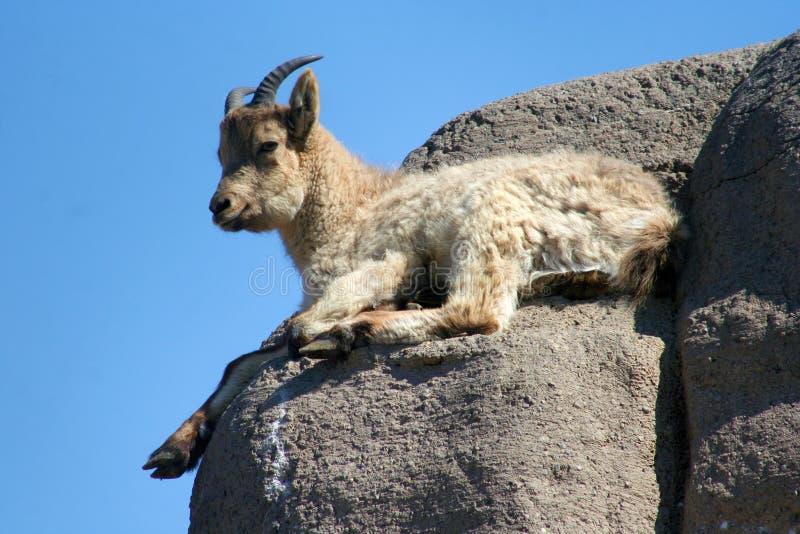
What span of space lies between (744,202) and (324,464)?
9.37 ft

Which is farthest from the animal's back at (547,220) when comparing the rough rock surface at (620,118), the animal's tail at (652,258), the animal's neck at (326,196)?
the rough rock surface at (620,118)

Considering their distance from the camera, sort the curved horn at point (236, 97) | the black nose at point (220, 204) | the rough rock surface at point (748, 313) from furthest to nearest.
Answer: the curved horn at point (236, 97), the black nose at point (220, 204), the rough rock surface at point (748, 313)

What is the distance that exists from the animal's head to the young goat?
0.11ft

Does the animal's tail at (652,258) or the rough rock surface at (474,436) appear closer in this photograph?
the rough rock surface at (474,436)

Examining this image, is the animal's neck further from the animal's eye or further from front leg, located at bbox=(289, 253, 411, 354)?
front leg, located at bbox=(289, 253, 411, 354)

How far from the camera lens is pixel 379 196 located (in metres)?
7.67

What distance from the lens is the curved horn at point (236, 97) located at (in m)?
8.41

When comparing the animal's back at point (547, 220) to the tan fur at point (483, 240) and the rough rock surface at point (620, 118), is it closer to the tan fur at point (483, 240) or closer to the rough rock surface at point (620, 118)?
the tan fur at point (483, 240)

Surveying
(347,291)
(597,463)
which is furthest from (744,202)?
(347,291)

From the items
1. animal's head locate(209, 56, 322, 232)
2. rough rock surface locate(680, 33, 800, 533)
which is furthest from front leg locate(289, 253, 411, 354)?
rough rock surface locate(680, 33, 800, 533)

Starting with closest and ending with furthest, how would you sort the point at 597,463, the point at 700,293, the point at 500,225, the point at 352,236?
the point at 597,463
the point at 700,293
the point at 500,225
the point at 352,236

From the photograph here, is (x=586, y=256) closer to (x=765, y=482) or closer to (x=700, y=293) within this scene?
(x=700, y=293)

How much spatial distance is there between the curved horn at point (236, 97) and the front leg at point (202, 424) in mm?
2259

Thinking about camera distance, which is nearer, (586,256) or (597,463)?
(597,463)
